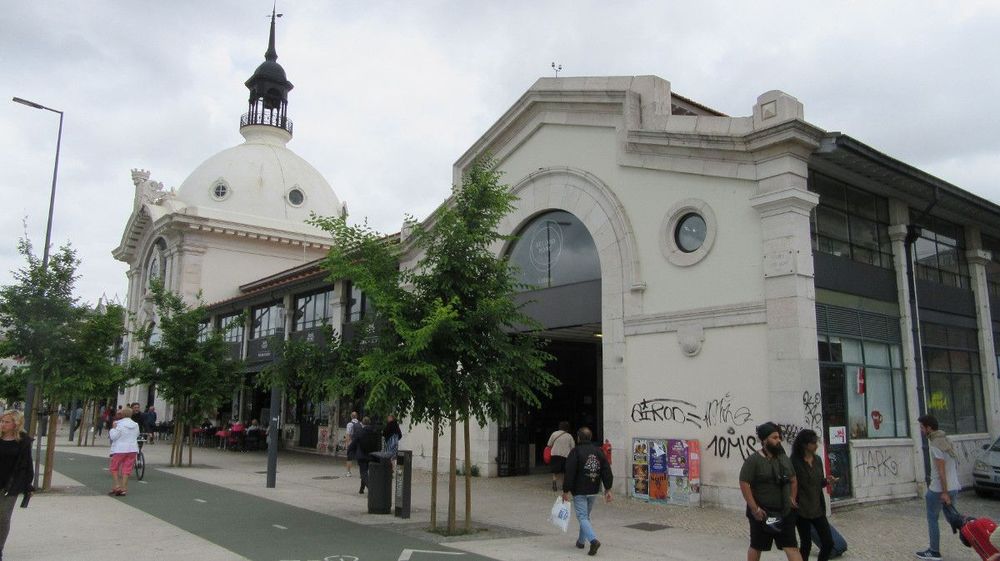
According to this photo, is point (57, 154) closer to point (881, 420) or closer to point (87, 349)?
point (87, 349)

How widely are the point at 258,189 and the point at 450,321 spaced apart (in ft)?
114

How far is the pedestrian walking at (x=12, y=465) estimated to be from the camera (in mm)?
8109

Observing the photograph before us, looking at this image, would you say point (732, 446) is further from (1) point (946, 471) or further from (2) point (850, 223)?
(2) point (850, 223)

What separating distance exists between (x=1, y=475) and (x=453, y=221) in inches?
246

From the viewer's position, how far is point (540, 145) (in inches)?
696

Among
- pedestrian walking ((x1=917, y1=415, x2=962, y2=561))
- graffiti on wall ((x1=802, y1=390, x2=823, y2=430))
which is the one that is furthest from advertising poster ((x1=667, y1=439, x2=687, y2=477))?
pedestrian walking ((x1=917, y1=415, x2=962, y2=561))

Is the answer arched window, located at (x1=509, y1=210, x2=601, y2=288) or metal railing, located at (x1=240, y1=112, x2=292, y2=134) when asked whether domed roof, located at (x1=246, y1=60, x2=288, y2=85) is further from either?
arched window, located at (x1=509, y1=210, x2=601, y2=288)

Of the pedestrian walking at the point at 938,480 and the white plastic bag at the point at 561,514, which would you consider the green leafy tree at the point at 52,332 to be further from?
the pedestrian walking at the point at 938,480

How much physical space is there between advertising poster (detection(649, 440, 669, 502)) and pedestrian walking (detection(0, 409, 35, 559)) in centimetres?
949

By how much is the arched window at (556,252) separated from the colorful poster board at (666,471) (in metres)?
3.92

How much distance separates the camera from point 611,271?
599 inches

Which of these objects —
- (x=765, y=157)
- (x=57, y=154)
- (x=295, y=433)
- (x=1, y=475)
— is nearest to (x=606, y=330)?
(x=765, y=157)

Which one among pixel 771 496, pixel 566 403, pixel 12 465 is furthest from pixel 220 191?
pixel 771 496

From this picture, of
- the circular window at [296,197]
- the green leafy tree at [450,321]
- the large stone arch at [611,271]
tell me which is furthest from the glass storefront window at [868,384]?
the circular window at [296,197]
